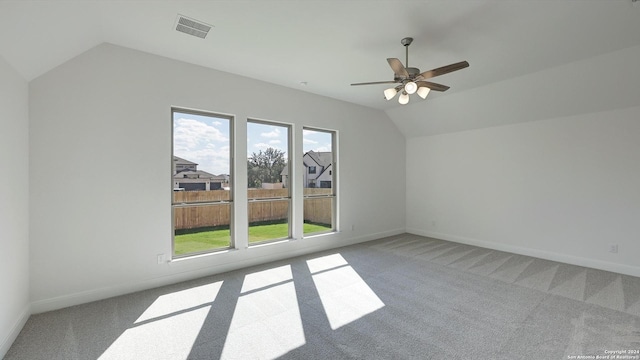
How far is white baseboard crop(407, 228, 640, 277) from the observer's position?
165 inches

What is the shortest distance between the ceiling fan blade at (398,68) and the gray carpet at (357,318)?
271 centimetres

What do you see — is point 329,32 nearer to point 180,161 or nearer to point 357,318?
point 180,161

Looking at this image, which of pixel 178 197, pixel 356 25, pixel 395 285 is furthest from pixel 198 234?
pixel 356 25

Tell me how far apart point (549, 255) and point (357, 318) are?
4271 mm

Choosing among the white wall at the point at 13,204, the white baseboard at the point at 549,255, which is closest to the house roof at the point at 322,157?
the white baseboard at the point at 549,255

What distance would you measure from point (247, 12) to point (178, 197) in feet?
8.82

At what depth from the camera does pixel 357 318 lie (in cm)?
286

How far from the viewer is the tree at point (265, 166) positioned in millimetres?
4622

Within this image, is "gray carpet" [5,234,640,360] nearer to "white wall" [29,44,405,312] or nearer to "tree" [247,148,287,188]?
"white wall" [29,44,405,312]

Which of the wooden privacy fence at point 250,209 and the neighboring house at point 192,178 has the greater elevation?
the neighboring house at point 192,178

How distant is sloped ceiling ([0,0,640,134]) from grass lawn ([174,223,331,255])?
2556 millimetres

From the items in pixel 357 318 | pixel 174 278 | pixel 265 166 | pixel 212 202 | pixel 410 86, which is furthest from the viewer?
pixel 265 166

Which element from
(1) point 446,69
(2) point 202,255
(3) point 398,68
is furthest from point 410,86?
(2) point 202,255

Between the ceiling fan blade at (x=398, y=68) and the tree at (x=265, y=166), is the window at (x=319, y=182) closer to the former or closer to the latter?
the tree at (x=265, y=166)
